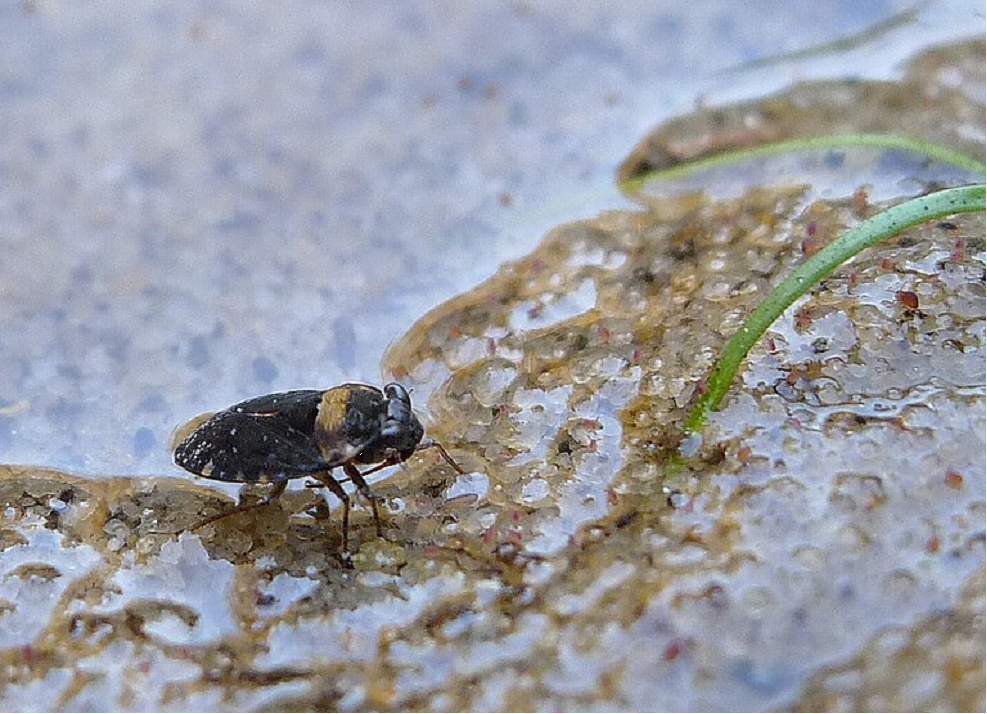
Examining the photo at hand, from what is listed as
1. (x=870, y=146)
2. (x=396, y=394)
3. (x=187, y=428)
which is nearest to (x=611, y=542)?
(x=396, y=394)

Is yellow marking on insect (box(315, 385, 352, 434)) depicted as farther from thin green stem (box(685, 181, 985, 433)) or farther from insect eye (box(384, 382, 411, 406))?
thin green stem (box(685, 181, 985, 433))

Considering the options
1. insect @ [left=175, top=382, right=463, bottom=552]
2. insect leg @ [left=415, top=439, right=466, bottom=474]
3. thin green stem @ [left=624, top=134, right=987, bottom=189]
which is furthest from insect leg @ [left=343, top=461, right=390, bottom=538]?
thin green stem @ [left=624, top=134, right=987, bottom=189]

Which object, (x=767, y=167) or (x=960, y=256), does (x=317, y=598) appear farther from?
(x=767, y=167)

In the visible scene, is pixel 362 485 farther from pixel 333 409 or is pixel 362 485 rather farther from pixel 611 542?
pixel 611 542

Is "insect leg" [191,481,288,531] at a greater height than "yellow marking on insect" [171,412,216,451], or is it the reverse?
"yellow marking on insect" [171,412,216,451]

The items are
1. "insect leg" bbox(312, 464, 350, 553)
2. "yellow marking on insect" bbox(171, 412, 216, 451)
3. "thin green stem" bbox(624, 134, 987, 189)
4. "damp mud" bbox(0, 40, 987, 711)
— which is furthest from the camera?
"thin green stem" bbox(624, 134, 987, 189)

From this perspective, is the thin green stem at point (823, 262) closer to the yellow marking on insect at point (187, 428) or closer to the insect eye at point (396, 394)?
the insect eye at point (396, 394)

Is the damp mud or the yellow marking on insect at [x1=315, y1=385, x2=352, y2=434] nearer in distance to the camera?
the damp mud

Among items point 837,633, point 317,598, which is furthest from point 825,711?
point 317,598
